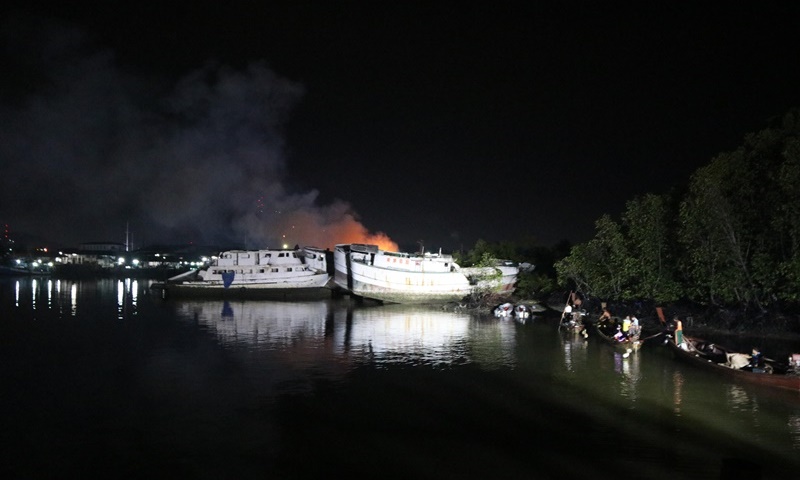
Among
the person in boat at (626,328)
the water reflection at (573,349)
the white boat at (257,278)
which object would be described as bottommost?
the water reflection at (573,349)

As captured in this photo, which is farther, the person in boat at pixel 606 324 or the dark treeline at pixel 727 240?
the person in boat at pixel 606 324

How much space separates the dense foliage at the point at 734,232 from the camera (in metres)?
32.0

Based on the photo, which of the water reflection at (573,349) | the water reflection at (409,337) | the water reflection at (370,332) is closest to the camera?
the water reflection at (573,349)

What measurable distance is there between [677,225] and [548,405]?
28758mm

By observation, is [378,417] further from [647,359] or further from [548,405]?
[647,359]

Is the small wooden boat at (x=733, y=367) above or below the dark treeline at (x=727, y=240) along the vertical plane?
below

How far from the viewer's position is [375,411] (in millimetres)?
18562

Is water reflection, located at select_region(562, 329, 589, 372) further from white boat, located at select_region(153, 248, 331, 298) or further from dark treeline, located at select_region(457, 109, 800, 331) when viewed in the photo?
white boat, located at select_region(153, 248, 331, 298)

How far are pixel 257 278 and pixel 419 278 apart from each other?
20432 millimetres

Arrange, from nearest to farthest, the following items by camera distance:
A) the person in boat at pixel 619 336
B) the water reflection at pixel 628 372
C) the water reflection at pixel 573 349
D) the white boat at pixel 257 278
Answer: the water reflection at pixel 628 372, the water reflection at pixel 573 349, the person in boat at pixel 619 336, the white boat at pixel 257 278

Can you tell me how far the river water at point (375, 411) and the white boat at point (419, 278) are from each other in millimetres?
21955

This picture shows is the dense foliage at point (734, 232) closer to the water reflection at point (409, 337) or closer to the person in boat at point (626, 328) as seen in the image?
the person in boat at point (626, 328)

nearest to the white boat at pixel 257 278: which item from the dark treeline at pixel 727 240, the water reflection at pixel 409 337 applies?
the water reflection at pixel 409 337

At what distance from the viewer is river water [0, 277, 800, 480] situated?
14.1m
